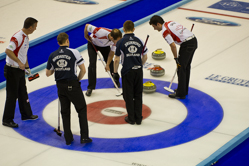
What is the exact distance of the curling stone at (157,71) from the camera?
10.8 m

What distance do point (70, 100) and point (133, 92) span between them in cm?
132

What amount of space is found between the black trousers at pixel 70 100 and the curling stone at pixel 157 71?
3486 millimetres

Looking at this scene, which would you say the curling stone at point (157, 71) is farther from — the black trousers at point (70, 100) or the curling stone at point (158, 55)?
the black trousers at point (70, 100)

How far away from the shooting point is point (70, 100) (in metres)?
7.52

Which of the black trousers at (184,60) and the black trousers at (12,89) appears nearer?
the black trousers at (12,89)

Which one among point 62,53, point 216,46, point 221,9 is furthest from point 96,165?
point 221,9

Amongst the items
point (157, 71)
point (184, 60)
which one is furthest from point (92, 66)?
point (184, 60)

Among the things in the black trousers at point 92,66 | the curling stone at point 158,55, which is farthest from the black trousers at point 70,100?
the curling stone at point 158,55

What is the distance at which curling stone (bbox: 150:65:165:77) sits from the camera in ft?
35.3

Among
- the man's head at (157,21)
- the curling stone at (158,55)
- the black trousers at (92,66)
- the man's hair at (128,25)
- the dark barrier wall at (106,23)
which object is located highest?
the man's hair at (128,25)

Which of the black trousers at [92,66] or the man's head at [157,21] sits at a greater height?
the man's head at [157,21]

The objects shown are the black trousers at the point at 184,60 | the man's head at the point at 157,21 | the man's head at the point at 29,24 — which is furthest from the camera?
the black trousers at the point at 184,60

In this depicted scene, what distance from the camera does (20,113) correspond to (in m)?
8.88

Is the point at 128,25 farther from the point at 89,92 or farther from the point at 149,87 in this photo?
the point at 89,92
